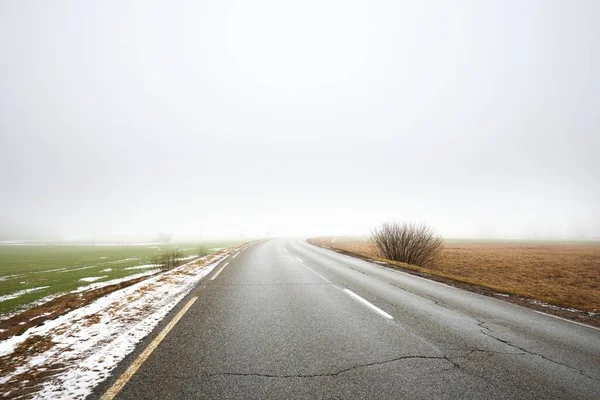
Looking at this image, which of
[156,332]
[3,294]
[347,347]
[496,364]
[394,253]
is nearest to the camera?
[496,364]

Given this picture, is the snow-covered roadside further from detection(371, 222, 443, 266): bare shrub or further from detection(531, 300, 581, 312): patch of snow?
detection(371, 222, 443, 266): bare shrub

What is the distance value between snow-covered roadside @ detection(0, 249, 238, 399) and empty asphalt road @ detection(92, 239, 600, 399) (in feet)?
1.35

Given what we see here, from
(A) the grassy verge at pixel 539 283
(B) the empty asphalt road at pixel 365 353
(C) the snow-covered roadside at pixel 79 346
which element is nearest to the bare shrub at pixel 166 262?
(C) the snow-covered roadside at pixel 79 346

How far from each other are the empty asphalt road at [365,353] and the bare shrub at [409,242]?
11660 millimetres

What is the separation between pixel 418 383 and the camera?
3062 millimetres

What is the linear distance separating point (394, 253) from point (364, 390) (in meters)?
17.6

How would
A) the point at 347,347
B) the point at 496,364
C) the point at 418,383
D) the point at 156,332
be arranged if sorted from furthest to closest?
the point at 156,332 < the point at 347,347 < the point at 496,364 < the point at 418,383

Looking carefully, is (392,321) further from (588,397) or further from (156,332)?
(156,332)

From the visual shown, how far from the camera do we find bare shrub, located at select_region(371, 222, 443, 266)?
18.4m

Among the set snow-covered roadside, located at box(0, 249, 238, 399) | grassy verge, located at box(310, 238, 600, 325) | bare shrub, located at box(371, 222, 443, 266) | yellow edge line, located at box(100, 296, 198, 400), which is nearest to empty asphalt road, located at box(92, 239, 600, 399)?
yellow edge line, located at box(100, 296, 198, 400)

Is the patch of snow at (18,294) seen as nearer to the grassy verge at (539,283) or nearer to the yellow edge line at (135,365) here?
the yellow edge line at (135,365)

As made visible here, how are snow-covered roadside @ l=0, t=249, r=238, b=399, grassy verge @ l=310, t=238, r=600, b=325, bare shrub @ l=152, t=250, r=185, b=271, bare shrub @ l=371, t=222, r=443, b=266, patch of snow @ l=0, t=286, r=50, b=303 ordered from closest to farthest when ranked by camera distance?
snow-covered roadside @ l=0, t=249, r=238, b=399 → grassy verge @ l=310, t=238, r=600, b=325 → patch of snow @ l=0, t=286, r=50, b=303 → bare shrub @ l=152, t=250, r=185, b=271 → bare shrub @ l=371, t=222, r=443, b=266

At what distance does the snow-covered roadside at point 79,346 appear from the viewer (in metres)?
2.91

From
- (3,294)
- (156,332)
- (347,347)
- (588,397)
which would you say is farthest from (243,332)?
(3,294)
